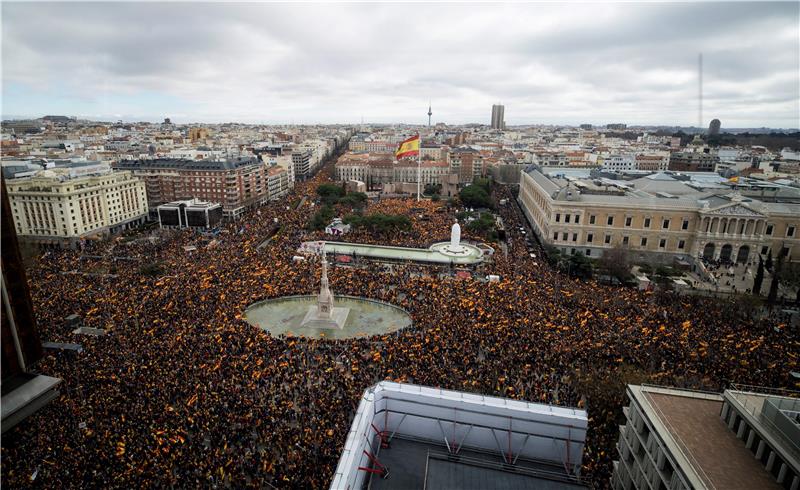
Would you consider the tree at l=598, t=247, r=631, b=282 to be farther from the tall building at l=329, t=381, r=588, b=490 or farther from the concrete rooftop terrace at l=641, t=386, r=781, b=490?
the tall building at l=329, t=381, r=588, b=490

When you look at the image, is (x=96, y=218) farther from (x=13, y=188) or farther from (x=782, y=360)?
(x=782, y=360)

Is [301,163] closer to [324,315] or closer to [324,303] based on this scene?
[324,303]

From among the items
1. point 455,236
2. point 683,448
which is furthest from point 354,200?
point 683,448

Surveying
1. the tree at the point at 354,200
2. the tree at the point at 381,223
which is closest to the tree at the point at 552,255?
the tree at the point at 381,223

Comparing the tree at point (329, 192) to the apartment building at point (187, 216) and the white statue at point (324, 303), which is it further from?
the white statue at point (324, 303)

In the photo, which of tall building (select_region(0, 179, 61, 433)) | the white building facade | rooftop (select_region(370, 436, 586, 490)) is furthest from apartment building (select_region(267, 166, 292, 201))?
rooftop (select_region(370, 436, 586, 490))

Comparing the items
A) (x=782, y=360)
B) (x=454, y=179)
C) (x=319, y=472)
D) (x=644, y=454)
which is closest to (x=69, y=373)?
(x=319, y=472)

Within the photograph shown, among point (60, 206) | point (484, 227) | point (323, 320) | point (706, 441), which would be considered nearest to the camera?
point (706, 441)
